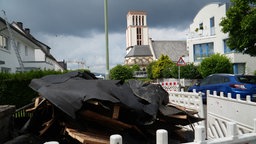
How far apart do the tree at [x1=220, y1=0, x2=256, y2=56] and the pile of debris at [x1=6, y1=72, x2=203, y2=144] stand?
1041 centimetres

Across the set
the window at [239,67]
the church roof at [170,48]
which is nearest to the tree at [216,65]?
the window at [239,67]

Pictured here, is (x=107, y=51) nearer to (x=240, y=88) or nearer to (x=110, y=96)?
(x=240, y=88)

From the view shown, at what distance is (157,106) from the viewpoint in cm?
374

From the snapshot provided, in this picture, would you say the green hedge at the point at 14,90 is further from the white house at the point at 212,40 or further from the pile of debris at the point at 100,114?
the white house at the point at 212,40

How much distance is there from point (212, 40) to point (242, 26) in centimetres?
2008

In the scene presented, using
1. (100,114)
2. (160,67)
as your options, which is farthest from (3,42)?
(160,67)

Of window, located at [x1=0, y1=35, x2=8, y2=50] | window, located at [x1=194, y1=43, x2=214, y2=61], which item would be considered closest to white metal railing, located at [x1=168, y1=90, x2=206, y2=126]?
window, located at [x1=0, y1=35, x2=8, y2=50]

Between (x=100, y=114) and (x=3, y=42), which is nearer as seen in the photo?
(x=100, y=114)

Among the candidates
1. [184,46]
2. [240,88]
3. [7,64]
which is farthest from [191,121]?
[184,46]

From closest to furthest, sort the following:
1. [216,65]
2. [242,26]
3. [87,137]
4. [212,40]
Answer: [87,137]
[242,26]
[216,65]
[212,40]

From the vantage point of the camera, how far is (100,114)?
3.55m

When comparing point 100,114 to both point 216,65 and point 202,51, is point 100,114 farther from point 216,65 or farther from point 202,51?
point 202,51

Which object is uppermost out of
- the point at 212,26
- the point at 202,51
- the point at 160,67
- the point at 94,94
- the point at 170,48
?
the point at 170,48

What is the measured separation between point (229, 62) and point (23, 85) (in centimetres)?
2252
